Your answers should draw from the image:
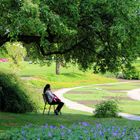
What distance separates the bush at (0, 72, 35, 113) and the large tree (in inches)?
181

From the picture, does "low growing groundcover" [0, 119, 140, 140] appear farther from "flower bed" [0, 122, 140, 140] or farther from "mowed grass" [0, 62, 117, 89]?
"mowed grass" [0, 62, 117, 89]

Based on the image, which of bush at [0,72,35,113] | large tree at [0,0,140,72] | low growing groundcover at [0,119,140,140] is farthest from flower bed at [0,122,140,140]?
bush at [0,72,35,113]

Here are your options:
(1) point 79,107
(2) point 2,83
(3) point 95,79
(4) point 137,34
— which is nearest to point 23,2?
(4) point 137,34

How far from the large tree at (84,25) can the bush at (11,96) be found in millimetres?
4605

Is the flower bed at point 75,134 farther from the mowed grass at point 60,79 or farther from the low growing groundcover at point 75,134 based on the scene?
the mowed grass at point 60,79

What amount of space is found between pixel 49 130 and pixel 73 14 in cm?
577

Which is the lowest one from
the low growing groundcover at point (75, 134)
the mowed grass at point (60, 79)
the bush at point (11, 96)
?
the mowed grass at point (60, 79)

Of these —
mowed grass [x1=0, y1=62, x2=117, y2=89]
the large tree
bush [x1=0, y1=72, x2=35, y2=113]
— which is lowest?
mowed grass [x1=0, y1=62, x2=117, y2=89]

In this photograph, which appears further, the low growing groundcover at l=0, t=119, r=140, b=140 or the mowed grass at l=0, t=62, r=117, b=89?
the mowed grass at l=0, t=62, r=117, b=89

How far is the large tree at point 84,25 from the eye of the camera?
13.1 metres

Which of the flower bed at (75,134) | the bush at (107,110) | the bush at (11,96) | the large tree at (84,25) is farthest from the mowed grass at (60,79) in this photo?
the flower bed at (75,134)

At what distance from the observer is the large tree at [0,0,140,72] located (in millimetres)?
13070

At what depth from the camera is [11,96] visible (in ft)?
73.0

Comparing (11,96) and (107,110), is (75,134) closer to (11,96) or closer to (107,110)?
(11,96)
